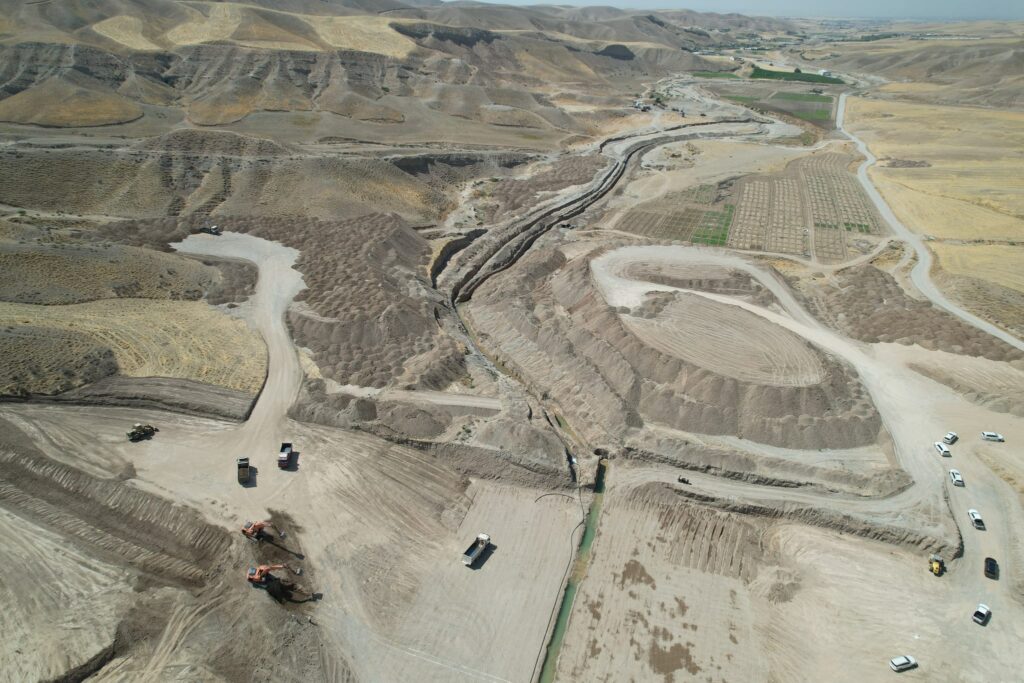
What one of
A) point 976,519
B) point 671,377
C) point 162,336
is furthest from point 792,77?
point 162,336

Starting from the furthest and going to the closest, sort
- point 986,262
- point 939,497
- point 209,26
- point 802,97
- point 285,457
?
point 802,97 → point 209,26 → point 986,262 → point 285,457 → point 939,497

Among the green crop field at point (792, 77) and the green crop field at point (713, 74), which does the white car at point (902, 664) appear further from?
the green crop field at point (713, 74)

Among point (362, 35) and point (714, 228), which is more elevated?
point (362, 35)

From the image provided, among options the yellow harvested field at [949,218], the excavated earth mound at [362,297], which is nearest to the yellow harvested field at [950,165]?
the yellow harvested field at [949,218]

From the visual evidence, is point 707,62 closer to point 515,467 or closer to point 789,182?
point 789,182

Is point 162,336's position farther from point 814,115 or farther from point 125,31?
point 814,115

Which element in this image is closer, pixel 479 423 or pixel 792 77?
pixel 479 423

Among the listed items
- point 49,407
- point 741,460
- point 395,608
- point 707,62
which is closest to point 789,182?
point 741,460
